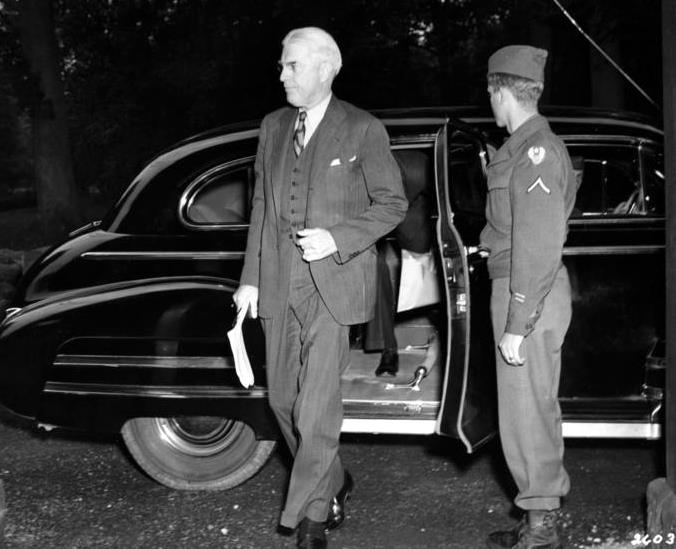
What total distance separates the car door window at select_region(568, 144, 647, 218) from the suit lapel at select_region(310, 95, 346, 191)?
1.49 metres

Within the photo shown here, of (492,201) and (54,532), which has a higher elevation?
(492,201)

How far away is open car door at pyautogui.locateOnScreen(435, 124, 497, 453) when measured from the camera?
4.09m

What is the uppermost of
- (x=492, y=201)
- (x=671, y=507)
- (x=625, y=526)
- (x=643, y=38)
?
(x=643, y=38)

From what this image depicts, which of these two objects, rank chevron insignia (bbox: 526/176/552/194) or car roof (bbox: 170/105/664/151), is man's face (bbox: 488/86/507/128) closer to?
rank chevron insignia (bbox: 526/176/552/194)

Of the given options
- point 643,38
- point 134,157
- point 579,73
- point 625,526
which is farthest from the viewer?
point 134,157

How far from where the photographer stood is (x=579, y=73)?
65.1ft

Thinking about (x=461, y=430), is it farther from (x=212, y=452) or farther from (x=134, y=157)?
(x=134, y=157)

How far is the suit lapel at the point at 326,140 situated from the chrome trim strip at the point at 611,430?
66.9 inches

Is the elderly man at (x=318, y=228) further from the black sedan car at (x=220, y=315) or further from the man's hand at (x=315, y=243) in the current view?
the black sedan car at (x=220, y=315)

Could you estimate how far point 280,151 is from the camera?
4.22 m

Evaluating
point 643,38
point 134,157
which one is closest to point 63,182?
point 134,157

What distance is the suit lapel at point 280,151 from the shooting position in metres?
4.18

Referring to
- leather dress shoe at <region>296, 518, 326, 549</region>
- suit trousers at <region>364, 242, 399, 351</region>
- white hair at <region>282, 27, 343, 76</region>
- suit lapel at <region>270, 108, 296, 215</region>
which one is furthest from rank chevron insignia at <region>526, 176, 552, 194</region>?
suit trousers at <region>364, 242, 399, 351</region>

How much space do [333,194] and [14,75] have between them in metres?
15.6
